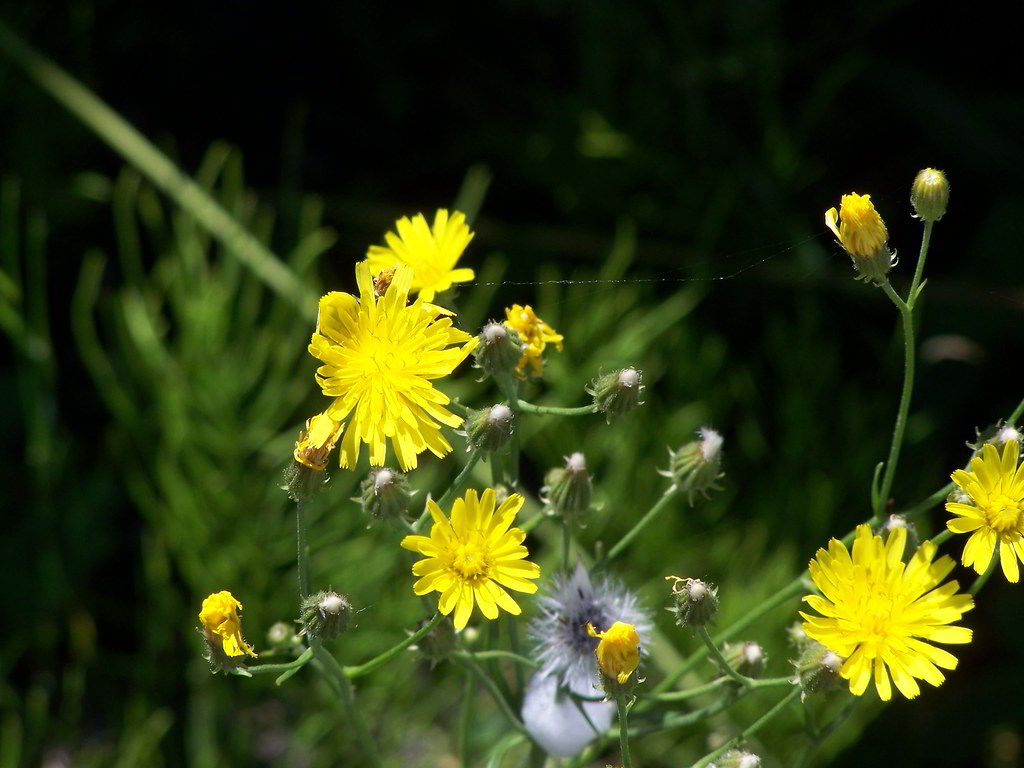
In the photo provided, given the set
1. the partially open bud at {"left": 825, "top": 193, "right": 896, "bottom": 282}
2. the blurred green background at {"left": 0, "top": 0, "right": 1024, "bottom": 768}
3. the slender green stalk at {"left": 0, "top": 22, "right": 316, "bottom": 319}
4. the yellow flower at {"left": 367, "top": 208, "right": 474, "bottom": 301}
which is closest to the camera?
the partially open bud at {"left": 825, "top": 193, "right": 896, "bottom": 282}

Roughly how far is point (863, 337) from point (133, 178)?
1483 millimetres

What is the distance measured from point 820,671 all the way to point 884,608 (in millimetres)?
76

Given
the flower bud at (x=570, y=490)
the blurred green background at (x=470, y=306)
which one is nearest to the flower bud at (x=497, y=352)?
the flower bud at (x=570, y=490)

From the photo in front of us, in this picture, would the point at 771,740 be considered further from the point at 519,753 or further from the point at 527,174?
the point at 527,174

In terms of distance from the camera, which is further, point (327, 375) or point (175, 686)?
point (175, 686)

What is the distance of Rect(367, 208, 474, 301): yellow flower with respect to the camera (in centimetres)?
Answer: 105

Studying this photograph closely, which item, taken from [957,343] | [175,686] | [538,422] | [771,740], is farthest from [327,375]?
[957,343]

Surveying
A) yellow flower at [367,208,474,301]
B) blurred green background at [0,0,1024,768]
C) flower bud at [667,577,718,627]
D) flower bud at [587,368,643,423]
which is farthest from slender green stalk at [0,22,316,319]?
flower bud at [667,577,718,627]

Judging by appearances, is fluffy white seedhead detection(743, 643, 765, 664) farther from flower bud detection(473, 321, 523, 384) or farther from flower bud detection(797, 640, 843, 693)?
flower bud detection(473, 321, 523, 384)

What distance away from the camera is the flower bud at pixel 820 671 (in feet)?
2.84

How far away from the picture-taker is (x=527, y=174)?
2.23 meters

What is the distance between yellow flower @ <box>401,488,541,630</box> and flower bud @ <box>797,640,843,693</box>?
235 millimetres

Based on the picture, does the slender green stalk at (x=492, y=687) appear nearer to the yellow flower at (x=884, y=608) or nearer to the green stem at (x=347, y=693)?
the green stem at (x=347, y=693)

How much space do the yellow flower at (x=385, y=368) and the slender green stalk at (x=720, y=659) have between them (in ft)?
0.87
